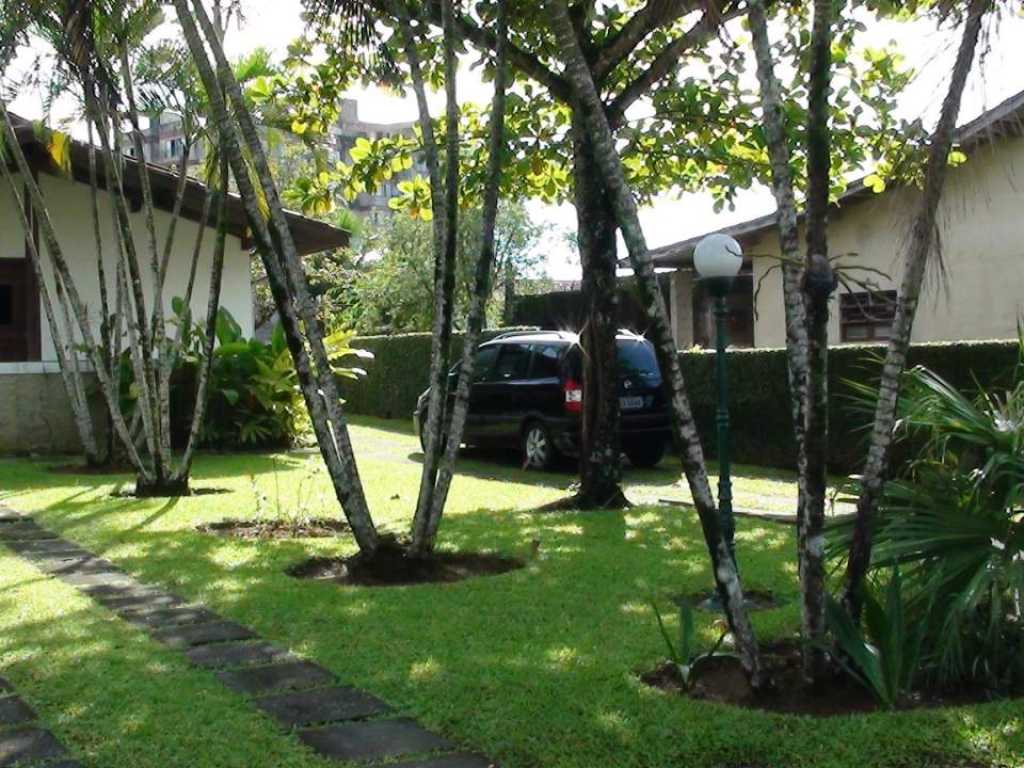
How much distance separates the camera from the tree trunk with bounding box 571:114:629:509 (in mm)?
11781

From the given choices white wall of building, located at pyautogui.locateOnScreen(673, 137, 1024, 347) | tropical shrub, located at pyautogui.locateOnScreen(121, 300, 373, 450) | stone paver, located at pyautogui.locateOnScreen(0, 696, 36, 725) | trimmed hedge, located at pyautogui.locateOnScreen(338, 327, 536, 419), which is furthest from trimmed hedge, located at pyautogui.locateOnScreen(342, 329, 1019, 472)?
stone paver, located at pyautogui.locateOnScreen(0, 696, 36, 725)

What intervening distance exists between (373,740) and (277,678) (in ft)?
3.50

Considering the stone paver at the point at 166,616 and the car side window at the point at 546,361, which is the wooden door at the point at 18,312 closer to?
the car side window at the point at 546,361

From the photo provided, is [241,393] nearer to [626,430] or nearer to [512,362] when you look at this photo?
[512,362]

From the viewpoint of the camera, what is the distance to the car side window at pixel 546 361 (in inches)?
623

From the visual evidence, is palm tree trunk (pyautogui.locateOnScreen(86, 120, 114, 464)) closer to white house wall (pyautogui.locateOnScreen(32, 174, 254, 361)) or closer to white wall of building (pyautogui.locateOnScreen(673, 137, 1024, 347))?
white house wall (pyautogui.locateOnScreen(32, 174, 254, 361))

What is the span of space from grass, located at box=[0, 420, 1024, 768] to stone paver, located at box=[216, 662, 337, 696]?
8cm

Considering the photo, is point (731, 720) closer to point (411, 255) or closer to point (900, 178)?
point (900, 178)

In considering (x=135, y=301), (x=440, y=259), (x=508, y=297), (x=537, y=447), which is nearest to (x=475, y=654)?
(x=440, y=259)

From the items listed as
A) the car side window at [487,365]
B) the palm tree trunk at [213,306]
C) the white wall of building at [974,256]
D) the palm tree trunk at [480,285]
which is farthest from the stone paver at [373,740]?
the car side window at [487,365]

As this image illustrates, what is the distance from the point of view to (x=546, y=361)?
52.6ft

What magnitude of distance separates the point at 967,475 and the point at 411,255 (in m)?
34.3

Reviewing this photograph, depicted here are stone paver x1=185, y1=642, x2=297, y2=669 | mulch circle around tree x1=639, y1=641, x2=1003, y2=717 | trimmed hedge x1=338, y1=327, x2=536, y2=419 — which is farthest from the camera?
trimmed hedge x1=338, y1=327, x2=536, y2=419

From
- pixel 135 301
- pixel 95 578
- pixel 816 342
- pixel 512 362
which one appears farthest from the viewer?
pixel 512 362
